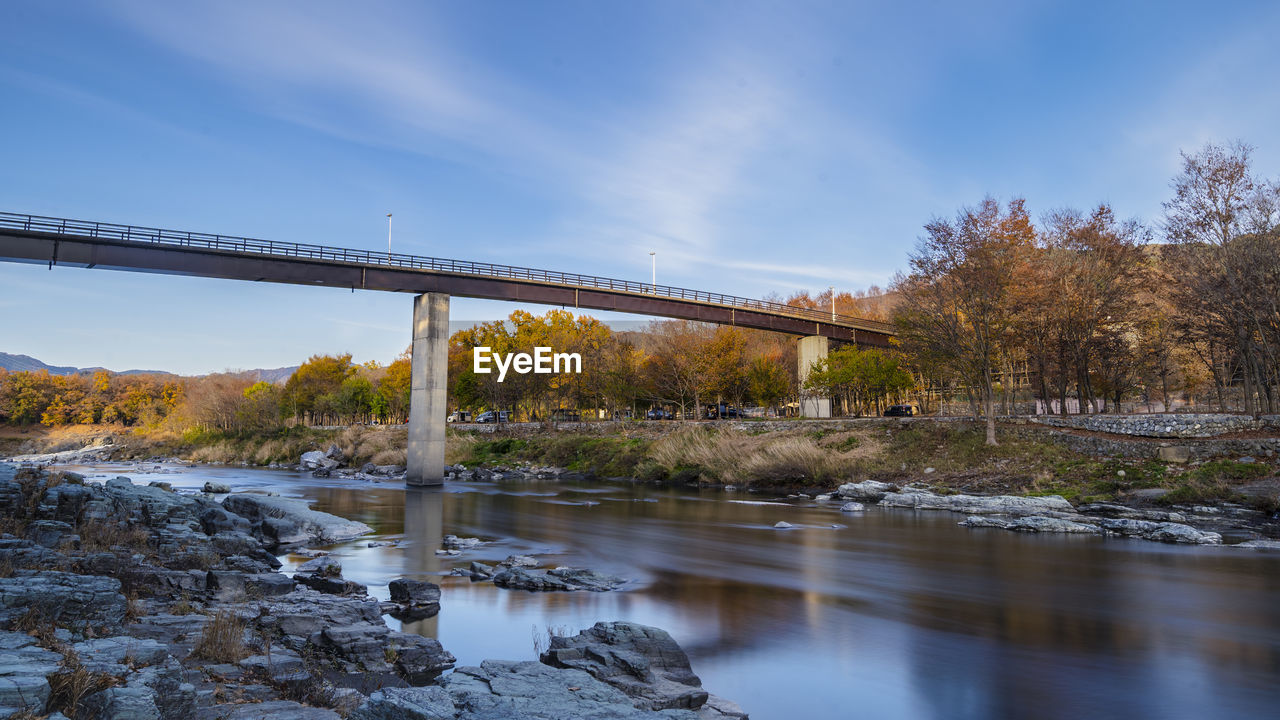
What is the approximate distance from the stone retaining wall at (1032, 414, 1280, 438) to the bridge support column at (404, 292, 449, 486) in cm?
3594

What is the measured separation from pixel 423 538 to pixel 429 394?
73.1 feet

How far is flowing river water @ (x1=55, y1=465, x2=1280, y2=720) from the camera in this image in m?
9.61

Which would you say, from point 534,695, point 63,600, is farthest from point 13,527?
point 534,695

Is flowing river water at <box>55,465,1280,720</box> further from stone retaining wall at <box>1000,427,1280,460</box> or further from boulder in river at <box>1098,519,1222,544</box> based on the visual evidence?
stone retaining wall at <box>1000,427,1280,460</box>

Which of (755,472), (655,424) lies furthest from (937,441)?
(655,424)

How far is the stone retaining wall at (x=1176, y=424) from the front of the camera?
30047 millimetres

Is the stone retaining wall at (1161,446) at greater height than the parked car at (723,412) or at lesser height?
lesser

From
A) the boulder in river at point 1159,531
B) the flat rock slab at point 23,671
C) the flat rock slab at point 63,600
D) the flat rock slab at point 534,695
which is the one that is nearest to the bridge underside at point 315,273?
the flat rock slab at point 63,600

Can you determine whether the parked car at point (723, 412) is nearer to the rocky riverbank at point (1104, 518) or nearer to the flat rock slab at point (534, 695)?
the rocky riverbank at point (1104, 518)

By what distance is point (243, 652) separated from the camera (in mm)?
8664

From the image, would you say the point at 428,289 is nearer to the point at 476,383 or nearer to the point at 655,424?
the point at 655,424

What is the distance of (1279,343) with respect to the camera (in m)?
34.0

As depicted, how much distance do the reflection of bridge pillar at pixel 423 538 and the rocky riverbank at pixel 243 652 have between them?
796 mm

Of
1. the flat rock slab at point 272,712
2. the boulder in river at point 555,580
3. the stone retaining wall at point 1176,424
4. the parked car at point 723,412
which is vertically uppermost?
the parked car at point 723,412
